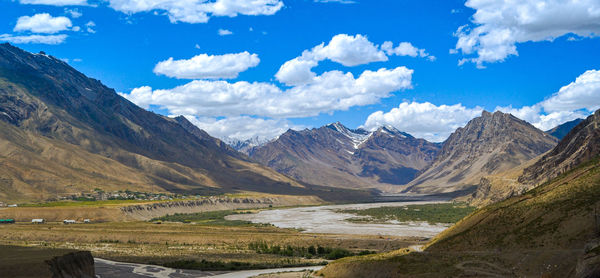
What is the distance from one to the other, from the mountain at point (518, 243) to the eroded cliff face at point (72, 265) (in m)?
28.9

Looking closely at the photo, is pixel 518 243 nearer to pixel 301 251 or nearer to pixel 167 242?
pixel 301 251

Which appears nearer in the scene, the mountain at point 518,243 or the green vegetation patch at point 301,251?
the mountain at point 518,243

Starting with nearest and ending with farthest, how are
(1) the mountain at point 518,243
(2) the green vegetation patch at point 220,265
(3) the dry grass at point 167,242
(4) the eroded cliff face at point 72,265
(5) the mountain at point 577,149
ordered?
(1) the mountain at point 518,243 → (4) the eroded cliff face at point 72,265 → (2) the green vegetation patch at point 220,265 → (3) the dry grass at point 167,242 → (5) the mountain at point 577,149

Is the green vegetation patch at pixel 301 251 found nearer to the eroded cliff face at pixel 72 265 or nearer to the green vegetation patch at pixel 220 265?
the green vegetation patch at pixel 220 265

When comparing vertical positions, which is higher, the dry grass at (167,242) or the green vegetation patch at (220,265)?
the dry grass at (167,242)

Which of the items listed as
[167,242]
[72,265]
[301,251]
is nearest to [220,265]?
[301,251]

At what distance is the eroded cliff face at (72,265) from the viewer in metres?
55.9

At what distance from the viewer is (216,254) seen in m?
101

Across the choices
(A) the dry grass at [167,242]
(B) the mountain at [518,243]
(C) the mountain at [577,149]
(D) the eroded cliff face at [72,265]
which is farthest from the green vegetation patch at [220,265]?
(C) the mountain at [577,149]

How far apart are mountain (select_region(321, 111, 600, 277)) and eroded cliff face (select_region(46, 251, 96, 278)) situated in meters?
28.9

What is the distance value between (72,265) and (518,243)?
159 feet

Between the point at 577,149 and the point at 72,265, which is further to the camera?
the point at 577,149

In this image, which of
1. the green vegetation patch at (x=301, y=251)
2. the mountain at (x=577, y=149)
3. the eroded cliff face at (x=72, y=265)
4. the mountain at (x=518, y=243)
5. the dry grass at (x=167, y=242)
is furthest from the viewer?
the mountain at (x=577, y=149)

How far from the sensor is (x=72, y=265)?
62.1 metres
